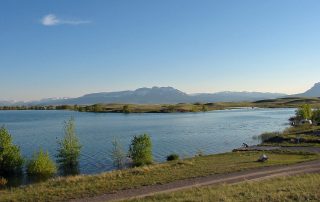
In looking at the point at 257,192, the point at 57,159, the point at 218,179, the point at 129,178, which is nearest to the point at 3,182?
the point at 57,159

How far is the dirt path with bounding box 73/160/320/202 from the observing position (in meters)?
32.7

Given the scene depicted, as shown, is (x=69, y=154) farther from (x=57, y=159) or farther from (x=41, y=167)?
(x=41, y=167)

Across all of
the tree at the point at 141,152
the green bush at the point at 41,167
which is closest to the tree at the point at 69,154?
the green bush at the point at 41,167

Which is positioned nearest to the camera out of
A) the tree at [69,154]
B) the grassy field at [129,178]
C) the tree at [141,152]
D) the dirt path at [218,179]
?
the dirt path at [218,179]

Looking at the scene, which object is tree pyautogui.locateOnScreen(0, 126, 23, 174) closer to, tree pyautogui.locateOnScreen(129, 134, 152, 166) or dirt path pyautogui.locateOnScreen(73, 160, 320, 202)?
tree pyautogui.locateOnScreen(129, 134, 152, 166)

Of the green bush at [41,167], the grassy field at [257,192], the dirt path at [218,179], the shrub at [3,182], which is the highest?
the grassy field at [257,192]

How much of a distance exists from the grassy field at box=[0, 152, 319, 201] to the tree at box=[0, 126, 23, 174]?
19.0 m

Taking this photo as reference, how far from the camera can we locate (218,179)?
38250mm

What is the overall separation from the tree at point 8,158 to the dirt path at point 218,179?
28491 mm

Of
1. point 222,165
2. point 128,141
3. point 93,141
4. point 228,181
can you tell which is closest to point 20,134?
point 93,141

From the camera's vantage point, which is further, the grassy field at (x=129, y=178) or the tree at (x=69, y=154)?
the tree at (x=69, y=154)

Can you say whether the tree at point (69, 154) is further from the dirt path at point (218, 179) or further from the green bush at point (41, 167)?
the dirt path at point (218, 179)

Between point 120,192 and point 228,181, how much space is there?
9.65 meters

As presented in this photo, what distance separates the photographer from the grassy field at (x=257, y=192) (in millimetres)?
27125
